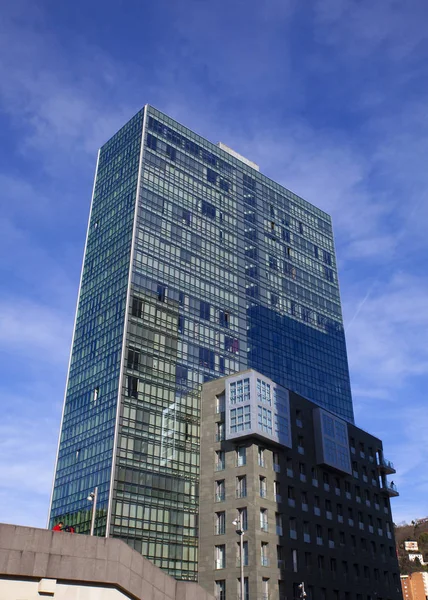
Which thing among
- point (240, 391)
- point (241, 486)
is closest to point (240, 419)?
point (240, 391)

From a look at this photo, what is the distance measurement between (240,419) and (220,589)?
72.5 ft

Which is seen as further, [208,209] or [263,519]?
[208,209]

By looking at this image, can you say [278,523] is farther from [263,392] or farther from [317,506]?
[263,392]

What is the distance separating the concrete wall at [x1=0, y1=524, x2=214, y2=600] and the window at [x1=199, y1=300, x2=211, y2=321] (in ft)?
267

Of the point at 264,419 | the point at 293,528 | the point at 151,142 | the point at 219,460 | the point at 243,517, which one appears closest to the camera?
the point at 243,517

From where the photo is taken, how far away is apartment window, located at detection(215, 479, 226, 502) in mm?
88025

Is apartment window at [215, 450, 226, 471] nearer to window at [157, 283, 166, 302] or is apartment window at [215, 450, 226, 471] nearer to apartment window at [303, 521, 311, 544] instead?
apartment window at [303, 521, 311, 544]

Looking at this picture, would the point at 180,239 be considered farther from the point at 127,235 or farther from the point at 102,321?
the point at 102,321

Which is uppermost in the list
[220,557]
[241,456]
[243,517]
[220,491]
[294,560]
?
[241,456]

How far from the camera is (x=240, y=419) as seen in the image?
293 ft

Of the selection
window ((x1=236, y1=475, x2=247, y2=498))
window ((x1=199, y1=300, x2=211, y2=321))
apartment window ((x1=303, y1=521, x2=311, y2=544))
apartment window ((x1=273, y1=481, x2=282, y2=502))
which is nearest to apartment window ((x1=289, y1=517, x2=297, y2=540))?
apartment window ((x1=303, y1=521, x2=311, y2=544))

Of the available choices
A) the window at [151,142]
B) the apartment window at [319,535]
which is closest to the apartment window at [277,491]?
the apartment window at [319,535]

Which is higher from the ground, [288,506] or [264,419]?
[264,419]

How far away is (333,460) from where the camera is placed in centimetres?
9969
